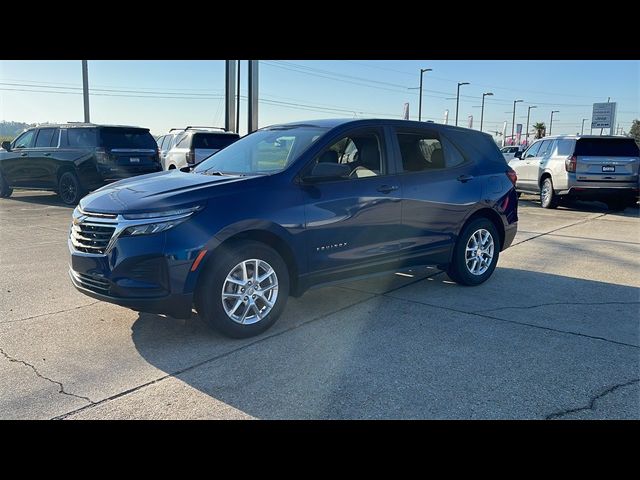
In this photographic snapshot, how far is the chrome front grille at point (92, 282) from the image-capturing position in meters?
4.11

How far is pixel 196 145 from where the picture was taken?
1491 centimetres

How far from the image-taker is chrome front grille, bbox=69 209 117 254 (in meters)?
4.11

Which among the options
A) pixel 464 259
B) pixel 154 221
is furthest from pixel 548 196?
pixel 154 221

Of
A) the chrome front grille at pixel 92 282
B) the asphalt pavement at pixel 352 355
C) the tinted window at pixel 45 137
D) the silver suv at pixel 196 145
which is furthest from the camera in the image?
the silver suv at pixel 196 145

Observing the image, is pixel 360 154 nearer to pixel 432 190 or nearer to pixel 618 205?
pixel 432 190

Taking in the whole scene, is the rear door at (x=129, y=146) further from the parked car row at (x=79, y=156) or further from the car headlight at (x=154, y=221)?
the car headlight at (x=154, y=221)

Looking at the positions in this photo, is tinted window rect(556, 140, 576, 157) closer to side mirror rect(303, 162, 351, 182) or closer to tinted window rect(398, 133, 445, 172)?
tinted window rect(398, 133, 445, 172)

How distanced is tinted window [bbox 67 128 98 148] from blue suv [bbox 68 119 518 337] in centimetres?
857

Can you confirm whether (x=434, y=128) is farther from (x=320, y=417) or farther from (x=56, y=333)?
(x=56, y=333)

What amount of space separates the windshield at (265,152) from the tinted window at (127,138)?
27.7 ft

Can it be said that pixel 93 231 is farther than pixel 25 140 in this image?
No

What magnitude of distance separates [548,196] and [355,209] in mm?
11208

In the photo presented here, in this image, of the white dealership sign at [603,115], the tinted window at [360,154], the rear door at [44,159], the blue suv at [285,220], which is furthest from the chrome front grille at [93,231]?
the white dealership sign at [603,115]
